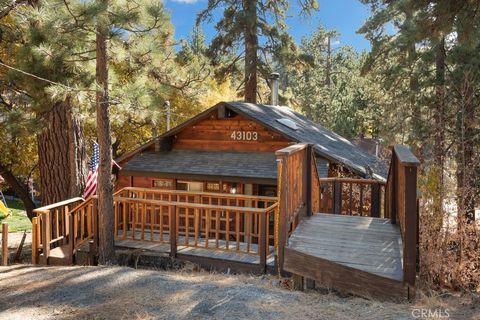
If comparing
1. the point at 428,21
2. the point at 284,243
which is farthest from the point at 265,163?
the point at 284,243

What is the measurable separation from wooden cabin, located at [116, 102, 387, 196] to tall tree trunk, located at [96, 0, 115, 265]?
3.73m

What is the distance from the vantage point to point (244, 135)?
502 inches

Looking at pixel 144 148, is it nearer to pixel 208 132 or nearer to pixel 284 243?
pixel 208 132

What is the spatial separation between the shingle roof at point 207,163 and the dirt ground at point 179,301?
524cm

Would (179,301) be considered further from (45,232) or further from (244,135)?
(244,135)

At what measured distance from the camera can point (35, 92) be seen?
839cm

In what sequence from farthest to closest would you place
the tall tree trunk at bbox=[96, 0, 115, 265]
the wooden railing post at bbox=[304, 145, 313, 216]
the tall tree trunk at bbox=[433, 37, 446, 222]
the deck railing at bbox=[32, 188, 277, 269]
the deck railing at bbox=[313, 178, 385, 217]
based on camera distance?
the tall tree trunk at bbox=[433, 37, 446, 222] → the deck railing at bbox=[313, 178, 385, 217] → the tall tree trunk at bbox=[96, 0, 115, 265] → the deck railing at bbox=[32, 188, 277, 269] → the wooden railing post at bbox=[304, 145, 313, 216]

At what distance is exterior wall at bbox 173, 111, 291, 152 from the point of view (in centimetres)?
1239

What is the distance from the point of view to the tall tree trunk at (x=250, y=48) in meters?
18.0

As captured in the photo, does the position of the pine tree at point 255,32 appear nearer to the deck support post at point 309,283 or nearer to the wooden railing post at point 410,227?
the deck support post at point 309,283

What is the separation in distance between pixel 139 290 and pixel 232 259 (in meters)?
2.25

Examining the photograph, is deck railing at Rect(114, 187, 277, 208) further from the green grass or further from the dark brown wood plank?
the green grass

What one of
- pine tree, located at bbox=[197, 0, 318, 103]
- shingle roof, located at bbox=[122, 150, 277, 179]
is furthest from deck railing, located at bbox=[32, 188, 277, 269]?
pine tree, located at bbox=[197, 0, 318, 103]

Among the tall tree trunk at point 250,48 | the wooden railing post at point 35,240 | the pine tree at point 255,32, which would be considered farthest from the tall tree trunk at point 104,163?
the pine tree at point 255,32
